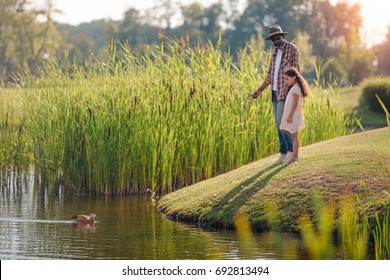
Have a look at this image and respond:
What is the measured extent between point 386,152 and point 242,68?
4.96 metres

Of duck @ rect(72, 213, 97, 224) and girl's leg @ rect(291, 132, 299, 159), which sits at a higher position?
girl's leg @ rect(291, 132, 299, 159)

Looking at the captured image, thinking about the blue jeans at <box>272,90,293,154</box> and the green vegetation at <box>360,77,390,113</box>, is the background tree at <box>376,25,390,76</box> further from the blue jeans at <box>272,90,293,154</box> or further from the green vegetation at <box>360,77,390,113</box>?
the blue jeans at <box>272,90,293,154</box>

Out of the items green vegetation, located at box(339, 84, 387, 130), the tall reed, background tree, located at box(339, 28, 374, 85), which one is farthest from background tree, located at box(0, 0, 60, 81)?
the tall reed

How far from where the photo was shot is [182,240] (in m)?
10.8

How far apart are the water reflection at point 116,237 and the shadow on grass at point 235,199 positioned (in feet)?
0.88

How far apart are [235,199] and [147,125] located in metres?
3.85

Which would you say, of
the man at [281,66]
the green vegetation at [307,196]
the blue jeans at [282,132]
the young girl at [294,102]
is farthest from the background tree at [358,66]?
the young girl at [294,102]

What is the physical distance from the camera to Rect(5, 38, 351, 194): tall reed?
1555 centimetres

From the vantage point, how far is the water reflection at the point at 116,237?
10031 millimetres

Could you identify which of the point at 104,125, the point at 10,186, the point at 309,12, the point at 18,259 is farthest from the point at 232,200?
the point at 309,12

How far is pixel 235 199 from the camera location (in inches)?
475

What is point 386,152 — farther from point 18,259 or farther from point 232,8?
point 232,8

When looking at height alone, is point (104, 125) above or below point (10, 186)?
above

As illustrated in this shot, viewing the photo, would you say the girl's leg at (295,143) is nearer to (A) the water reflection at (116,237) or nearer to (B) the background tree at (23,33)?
(A) the water reflection at (116,237)
